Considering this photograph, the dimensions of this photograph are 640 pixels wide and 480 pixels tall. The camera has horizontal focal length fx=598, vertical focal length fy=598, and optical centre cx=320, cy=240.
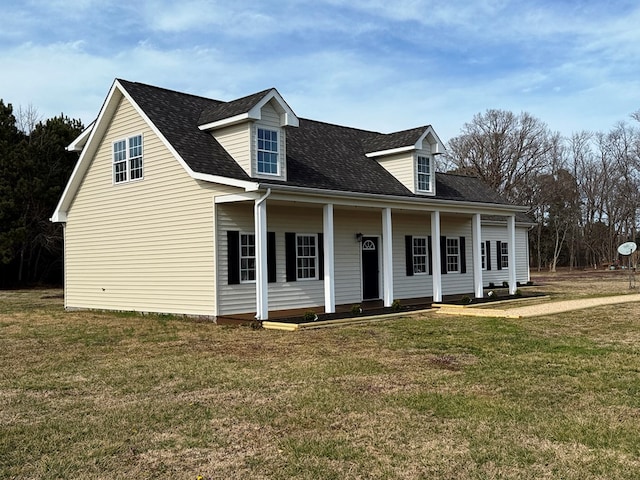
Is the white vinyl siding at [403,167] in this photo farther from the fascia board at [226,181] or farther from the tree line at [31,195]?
the tree line at [31,195]

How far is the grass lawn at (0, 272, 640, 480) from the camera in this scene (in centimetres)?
485

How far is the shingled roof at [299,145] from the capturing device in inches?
607

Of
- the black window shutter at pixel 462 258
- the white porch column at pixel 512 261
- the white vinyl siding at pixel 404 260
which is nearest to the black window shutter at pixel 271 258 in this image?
the white vinyl siding at pixel 404 260

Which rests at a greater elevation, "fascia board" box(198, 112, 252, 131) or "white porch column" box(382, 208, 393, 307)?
"fascia board" box(198, 112, 252, 131)

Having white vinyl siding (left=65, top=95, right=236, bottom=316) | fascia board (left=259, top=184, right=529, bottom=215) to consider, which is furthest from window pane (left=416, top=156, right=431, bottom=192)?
white vinyl siding (left=65, top=95, right=236, bottom=316)

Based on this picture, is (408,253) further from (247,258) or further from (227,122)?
(227,122)

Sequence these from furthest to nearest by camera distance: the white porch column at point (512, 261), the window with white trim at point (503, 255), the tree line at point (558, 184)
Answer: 1. the tree line at point (558, 184)
2. the window with white trim at point (503, 255)
3. the white porch column at point (512, 261)

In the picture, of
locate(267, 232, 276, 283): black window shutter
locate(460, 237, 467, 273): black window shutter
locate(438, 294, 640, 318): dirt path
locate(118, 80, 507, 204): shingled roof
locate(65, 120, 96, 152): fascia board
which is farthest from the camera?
locate(460, 237, 467, 273): black window shutter

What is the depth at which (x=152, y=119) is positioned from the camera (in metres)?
15.8

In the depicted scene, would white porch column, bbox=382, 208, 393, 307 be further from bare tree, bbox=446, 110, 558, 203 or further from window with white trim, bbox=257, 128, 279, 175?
bare tree, bbox=446, 110, 558, 203

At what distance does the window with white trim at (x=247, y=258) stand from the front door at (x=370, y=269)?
4.68 metres

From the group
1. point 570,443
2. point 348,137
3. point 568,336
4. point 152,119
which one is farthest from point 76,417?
point 348,137

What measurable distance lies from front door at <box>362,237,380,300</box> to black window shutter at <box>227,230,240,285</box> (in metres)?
5.24

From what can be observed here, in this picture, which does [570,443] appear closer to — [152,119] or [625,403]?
[625,403]
